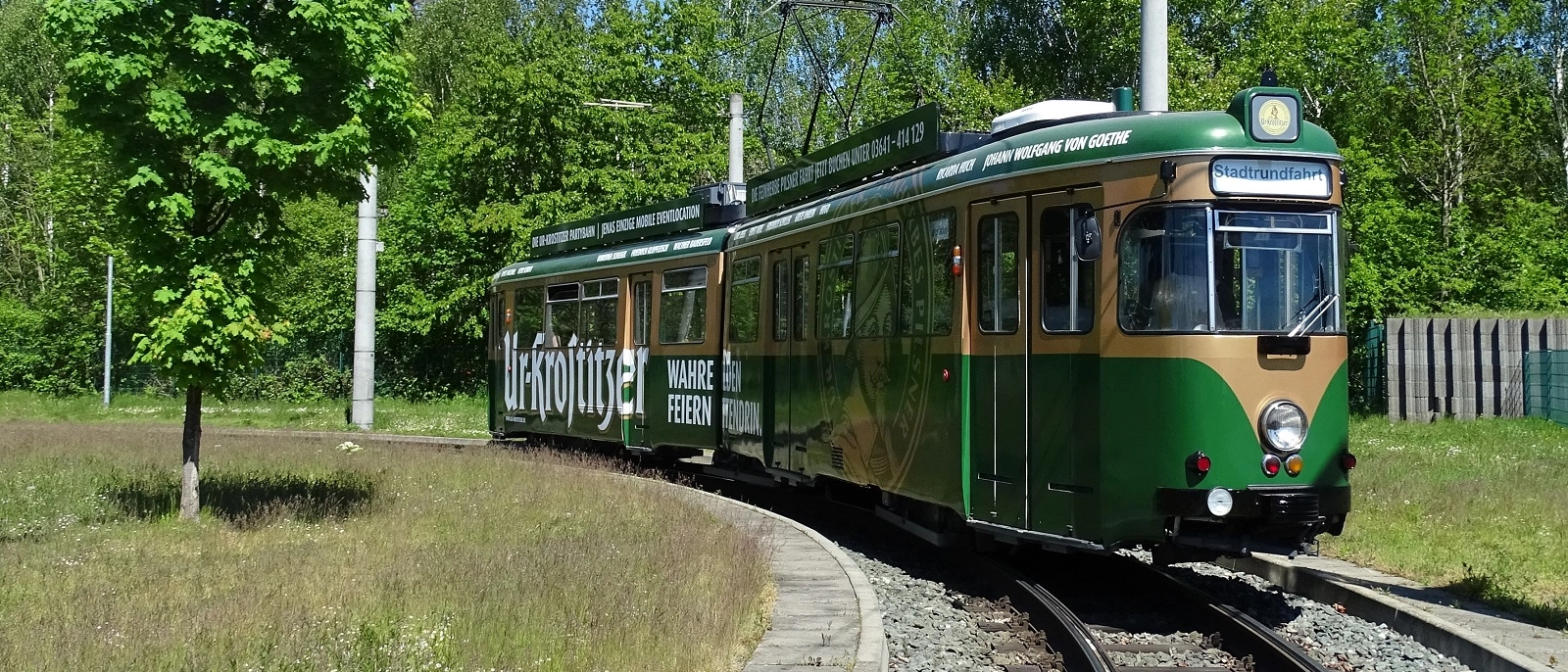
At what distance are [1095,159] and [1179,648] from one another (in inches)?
127

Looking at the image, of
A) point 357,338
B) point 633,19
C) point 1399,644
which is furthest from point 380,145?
point 633,19

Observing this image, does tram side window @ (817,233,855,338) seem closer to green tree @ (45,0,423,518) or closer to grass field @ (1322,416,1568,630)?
green tree @ (45,0,423,518)

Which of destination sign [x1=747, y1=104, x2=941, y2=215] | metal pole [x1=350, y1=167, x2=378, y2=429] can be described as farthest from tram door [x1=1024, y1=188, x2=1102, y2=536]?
metal pole [x1=350, y1=167, x2=378, y2=429]

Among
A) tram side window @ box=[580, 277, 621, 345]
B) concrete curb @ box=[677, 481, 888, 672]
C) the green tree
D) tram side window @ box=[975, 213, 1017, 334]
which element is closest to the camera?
concrete curb @ box=[677, 481, 888, 672]

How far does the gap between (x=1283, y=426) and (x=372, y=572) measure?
20.8 ft

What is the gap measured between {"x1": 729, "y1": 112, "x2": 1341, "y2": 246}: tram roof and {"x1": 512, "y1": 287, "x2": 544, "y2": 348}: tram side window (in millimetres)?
11780

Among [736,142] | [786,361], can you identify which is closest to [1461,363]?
[736,142]

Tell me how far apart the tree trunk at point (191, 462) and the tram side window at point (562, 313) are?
7.50 meters

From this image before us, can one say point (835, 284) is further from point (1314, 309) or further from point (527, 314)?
point (527, 314)

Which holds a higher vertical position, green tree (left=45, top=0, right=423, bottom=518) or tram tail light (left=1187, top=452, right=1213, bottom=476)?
green tree (left=45, top=0, right=423, bottom=518)

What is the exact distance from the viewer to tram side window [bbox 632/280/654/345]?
62.5 feet

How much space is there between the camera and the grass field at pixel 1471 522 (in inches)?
418

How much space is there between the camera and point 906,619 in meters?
10.3

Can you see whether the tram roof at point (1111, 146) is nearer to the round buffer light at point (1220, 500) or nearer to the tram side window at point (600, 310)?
the round buffer light at point (1220, 500)
